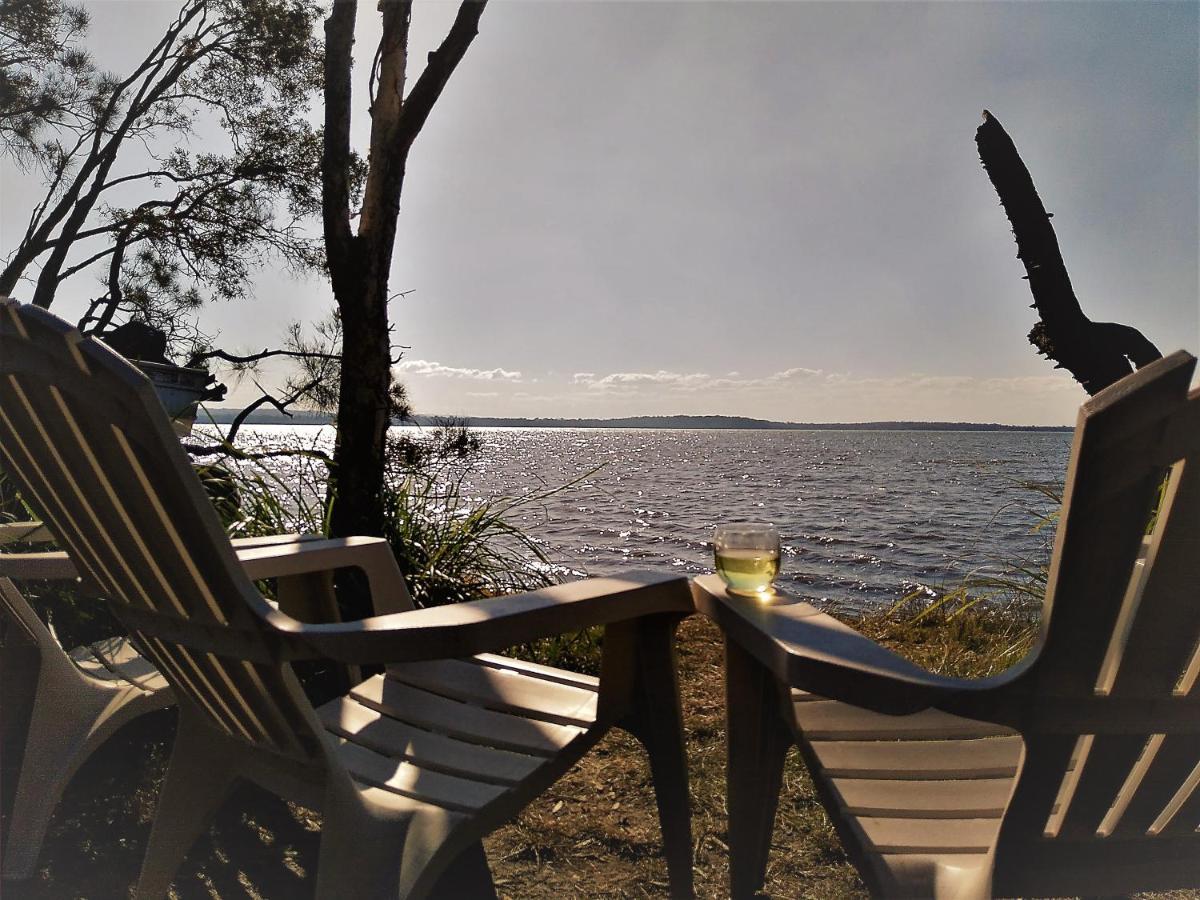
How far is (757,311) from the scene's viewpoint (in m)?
20.8

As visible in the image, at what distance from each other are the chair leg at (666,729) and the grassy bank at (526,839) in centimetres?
26

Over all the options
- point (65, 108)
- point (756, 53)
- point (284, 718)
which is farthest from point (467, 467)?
point (65, 108)

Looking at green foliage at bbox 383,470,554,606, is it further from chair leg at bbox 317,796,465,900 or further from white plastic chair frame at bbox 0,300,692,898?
chair leg at bbox 317,796,465,900

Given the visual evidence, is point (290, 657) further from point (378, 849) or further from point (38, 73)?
point (38, 73)

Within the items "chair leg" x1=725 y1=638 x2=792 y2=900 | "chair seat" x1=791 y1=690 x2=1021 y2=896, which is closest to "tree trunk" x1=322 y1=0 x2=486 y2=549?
"chair leg" x1=725 y1=638 x2=792 y2=900

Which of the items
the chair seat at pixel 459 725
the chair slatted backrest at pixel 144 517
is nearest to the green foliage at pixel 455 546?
the chair seat at pixel 459 725

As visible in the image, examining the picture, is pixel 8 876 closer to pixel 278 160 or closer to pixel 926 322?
pixel 278 160

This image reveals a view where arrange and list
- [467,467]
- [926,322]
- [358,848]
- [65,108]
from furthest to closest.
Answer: [926,322] → [65,108] → [467,467] → [358,848]

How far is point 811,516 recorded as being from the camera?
55.7ft

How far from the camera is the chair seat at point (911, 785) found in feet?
3.11

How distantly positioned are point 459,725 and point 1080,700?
3.29 ft

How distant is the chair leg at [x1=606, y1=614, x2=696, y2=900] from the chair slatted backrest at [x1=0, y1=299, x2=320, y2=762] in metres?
0.56

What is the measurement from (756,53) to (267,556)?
5.99 m

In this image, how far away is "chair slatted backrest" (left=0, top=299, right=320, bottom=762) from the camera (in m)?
0.93
